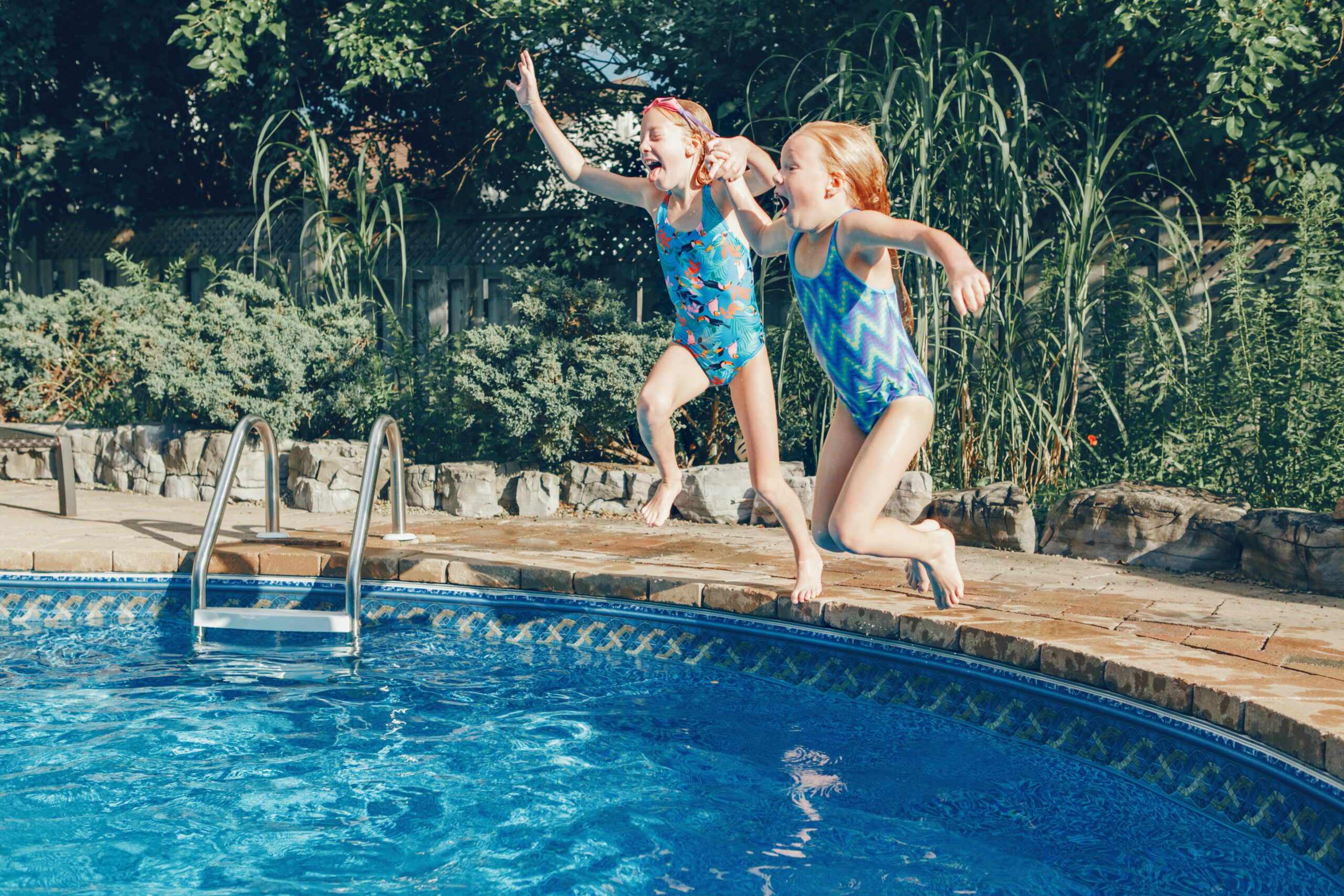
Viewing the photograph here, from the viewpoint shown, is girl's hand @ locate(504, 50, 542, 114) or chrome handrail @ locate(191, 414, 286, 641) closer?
girl's hand @ locate(504, 50, 542, 114)

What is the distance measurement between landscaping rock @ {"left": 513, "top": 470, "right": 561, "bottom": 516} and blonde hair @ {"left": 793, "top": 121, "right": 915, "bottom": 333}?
346 cm

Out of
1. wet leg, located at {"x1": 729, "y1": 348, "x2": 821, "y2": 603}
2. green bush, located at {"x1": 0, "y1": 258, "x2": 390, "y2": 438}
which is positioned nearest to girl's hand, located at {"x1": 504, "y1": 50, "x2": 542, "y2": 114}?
wet leg, located at {"x1": 729, "y1": 348, "x2": 821, "y2": 603}

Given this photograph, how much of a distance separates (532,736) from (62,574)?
2653 mm

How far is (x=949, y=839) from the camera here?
108 inches

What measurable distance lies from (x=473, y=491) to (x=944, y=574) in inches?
140

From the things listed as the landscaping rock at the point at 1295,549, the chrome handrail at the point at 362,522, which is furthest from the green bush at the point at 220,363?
the landscaping rock at the point at 1295,549

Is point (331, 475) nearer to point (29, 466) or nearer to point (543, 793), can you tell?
point (29, 466)

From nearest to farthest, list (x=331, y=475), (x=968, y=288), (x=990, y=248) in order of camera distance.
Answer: (x=968, y=288)
(x=990, y=248)
(x=331, y=475)

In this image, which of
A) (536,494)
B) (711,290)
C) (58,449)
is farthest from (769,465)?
(58,449)

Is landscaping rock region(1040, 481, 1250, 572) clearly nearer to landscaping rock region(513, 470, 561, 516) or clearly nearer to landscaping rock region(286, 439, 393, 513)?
landscaping rock region(513, 470, 561, 516)

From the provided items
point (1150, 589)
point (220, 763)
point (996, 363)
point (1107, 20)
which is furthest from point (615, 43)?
point (220, 763)

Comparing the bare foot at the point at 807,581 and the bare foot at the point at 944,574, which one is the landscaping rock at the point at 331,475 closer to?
the bare foot at the point at 807,581

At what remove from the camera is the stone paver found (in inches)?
121

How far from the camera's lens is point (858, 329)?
10.5 ft
